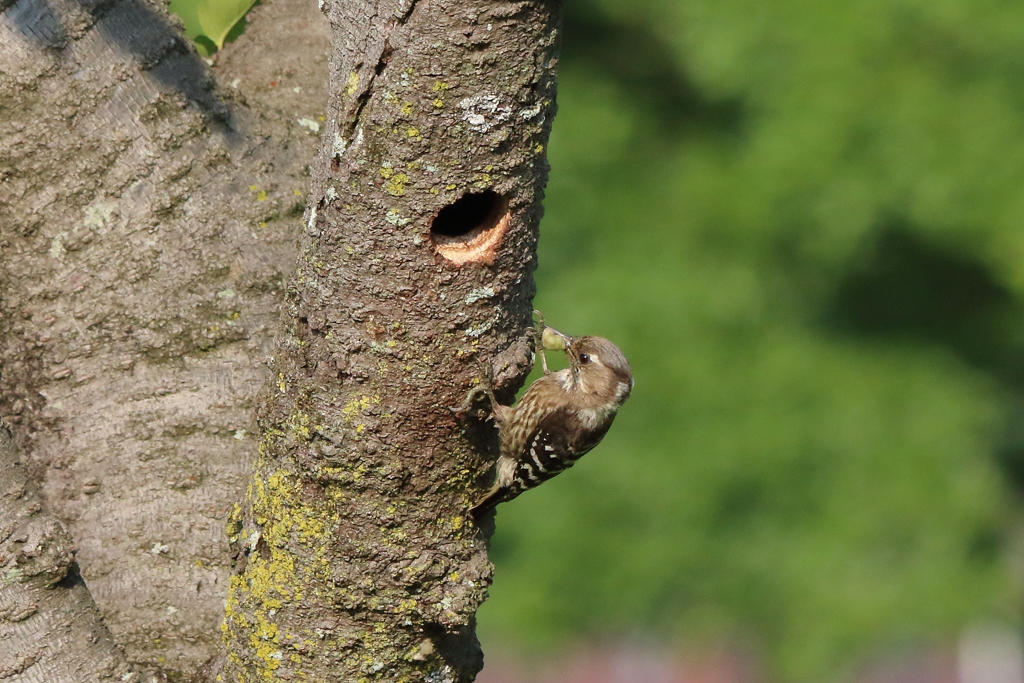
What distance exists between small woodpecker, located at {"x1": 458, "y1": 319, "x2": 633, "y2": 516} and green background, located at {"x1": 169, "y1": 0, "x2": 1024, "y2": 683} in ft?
10.9

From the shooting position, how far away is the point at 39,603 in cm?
251

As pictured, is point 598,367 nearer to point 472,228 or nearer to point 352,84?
point 472,228

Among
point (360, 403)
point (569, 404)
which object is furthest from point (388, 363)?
point (569, 404)

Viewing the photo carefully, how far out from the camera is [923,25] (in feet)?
24.1

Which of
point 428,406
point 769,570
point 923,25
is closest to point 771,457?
point 769,570

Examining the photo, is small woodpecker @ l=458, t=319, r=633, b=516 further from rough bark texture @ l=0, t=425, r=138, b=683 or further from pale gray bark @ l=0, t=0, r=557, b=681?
rough bark texture @ l=0, t=425, r=138, b=683

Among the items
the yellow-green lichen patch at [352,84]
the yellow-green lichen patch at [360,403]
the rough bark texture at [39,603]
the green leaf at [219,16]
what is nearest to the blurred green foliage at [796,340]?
the green leaf at [219,16]

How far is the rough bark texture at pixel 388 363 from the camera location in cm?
250

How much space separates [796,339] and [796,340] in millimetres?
11

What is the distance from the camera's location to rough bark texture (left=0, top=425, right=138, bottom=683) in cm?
246

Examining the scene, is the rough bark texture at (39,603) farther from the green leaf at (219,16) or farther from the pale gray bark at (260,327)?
the green leaf at (219,16)

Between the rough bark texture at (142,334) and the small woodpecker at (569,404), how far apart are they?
1281mm

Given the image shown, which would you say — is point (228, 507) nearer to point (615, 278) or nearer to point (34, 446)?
point (34, 446)

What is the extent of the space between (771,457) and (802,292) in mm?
1427
